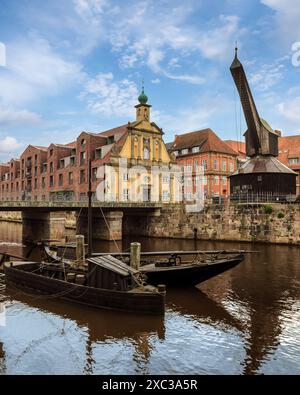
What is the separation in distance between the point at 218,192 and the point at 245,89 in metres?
30.4

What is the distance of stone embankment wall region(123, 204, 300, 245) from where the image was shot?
38500 mm

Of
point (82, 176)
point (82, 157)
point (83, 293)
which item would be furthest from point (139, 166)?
point (83, 293)

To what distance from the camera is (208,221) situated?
45156 mm

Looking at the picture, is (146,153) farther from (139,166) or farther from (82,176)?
(82,176)

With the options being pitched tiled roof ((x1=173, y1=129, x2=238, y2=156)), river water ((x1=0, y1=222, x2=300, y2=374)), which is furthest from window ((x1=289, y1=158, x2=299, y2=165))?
river water ((x1=0, y1=222, x2=300, y2=374))

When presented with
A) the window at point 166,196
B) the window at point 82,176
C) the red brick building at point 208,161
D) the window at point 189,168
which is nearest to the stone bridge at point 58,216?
the window at point 82,176

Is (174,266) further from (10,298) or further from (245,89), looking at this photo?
(245,89)

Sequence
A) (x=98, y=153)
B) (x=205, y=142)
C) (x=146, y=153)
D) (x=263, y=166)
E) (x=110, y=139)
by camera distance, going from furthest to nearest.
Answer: (x=205, y=142) → (x=110, y=139) → (x=146, y=153) → (x=98, y=153) → (x=263, y=166)

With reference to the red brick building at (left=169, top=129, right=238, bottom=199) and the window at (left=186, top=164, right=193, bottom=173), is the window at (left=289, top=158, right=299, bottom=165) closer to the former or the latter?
the red brick building at (left=169, top=129, right=238, bottom=199)

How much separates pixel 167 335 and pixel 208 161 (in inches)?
2348

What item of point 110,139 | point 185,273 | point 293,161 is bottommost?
point 185,273

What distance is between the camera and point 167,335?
506 inches

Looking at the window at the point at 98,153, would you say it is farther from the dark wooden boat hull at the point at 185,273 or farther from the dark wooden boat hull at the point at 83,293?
the dark wooden boat hull at the point at 185,273
